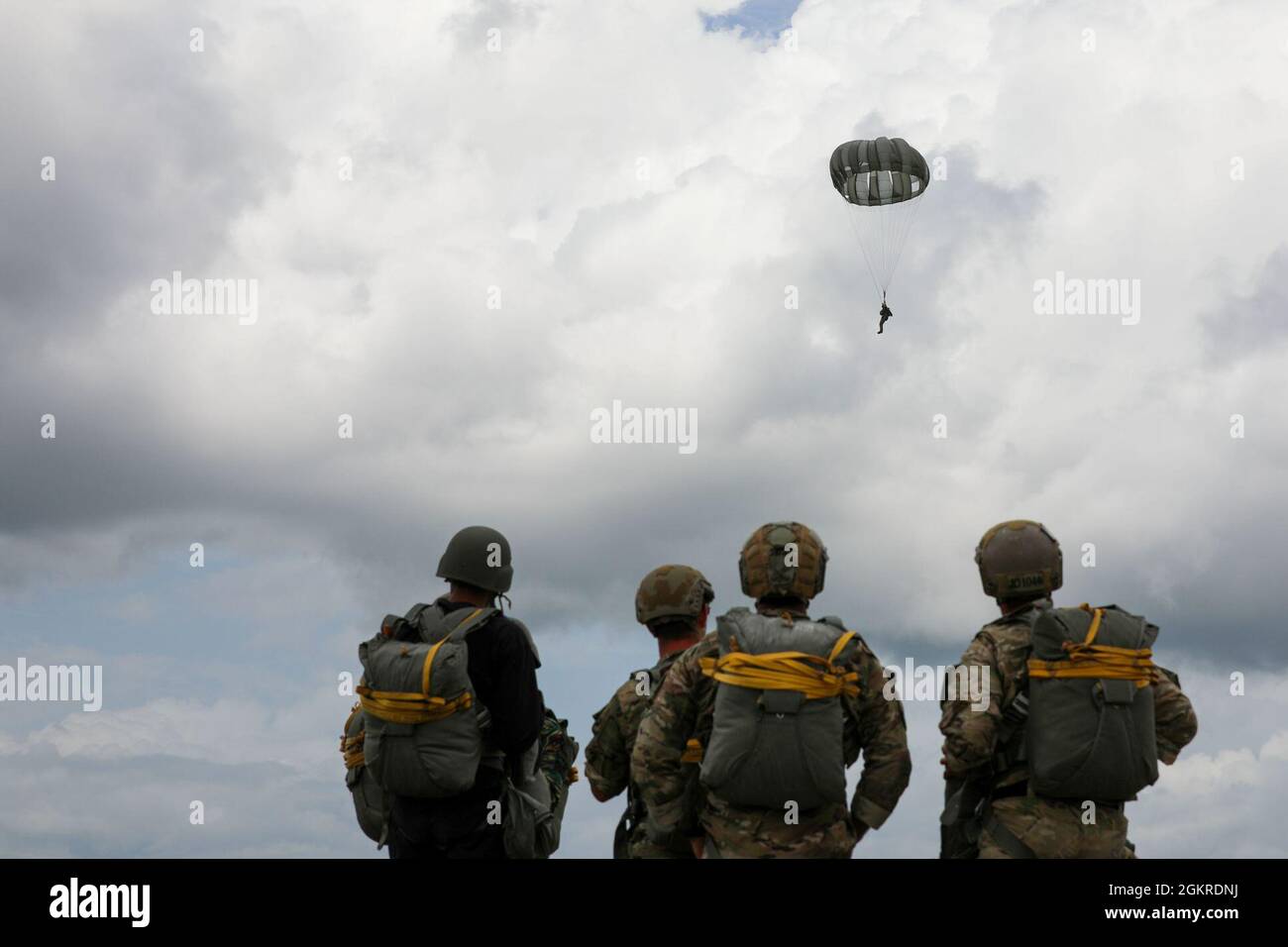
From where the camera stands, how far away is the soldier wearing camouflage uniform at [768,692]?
9625 millimetres

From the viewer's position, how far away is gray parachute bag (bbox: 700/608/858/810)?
9.38 metres

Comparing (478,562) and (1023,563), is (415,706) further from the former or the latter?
(1023,563)

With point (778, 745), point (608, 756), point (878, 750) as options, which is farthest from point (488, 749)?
point (878, 750)

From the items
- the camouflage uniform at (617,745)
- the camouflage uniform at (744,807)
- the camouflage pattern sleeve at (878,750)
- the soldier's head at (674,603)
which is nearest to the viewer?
the camouflage uniform at (744,807)

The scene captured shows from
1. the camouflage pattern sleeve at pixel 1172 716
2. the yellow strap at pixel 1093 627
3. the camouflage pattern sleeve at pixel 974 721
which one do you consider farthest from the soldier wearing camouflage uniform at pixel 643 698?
the camouflage pattern sleeve at pixel 1172 716

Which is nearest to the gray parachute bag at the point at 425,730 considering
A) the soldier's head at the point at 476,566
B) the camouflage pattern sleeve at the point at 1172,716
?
the soldier's head at the point at 476,566

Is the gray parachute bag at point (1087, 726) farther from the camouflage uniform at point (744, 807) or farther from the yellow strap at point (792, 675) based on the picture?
the yellow strap at point (792, 675)

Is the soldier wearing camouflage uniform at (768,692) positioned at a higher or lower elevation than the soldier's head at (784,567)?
lower

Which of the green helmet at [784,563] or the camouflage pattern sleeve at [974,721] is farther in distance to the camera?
the camouflage pattern sleeve at [974,721]

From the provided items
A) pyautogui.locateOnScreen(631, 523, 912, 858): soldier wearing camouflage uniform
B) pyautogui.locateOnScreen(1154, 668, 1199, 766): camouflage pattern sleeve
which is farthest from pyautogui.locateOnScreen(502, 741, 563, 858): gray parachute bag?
pyautogui.locateOnScreen(1154, 668, 1199, 766): camouflage pattern sleeve

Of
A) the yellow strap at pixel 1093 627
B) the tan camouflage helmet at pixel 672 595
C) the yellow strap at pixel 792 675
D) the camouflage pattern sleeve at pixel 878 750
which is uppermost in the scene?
the tan camouflage helmet at pixel 672 595

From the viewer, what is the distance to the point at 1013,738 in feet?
34.3

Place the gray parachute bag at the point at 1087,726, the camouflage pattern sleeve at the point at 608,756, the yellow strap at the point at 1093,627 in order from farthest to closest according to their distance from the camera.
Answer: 1. the camouflage pattern sleeve at the point at 608,756
2. the yellow strap at the point at 1093,627
3. the gray parachute bag at the point at 1087,726
